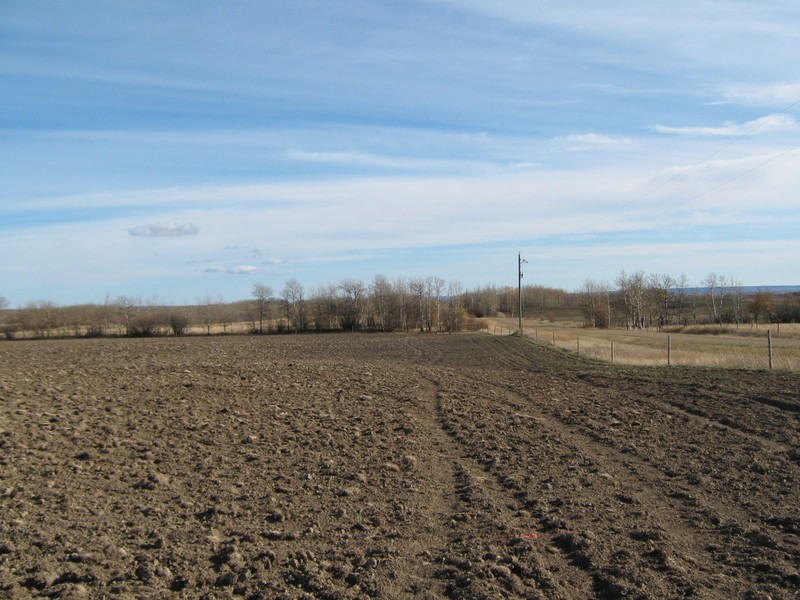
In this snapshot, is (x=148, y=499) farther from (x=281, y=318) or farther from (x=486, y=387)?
(x=281, y=318)

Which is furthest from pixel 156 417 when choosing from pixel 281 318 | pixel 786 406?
pixel 281 318

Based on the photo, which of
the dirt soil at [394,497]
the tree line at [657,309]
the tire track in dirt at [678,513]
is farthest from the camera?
the tree line at [657,309]

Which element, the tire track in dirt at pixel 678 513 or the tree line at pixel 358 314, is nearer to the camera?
the tire track in dirt at pixel 678 513

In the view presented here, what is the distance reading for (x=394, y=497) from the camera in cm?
786

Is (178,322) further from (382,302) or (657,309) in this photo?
(657,309)

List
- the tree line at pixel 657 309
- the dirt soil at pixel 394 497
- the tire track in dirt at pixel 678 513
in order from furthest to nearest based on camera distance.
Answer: the tree line at pixel 657 309
the tire track in dirt at pixel 678 513
the dirt soil at pixel 394 497

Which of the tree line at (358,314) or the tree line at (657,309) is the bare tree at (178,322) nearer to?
the tree line at (358,314)

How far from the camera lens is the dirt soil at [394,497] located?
5270 millimetres

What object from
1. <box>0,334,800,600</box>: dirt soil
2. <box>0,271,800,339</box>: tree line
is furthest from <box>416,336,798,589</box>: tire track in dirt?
<box>0,271,800,339</box>: tree line

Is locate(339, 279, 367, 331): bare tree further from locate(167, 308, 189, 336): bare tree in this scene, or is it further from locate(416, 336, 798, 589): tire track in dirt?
locate(416, 336, 798, 589): tire track in dirt

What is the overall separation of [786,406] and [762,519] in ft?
30.1

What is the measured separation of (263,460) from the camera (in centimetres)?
967

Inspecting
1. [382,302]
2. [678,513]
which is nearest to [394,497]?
[678,513]

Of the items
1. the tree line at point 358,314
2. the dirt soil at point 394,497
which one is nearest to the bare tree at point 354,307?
the tree line at point 358,314
